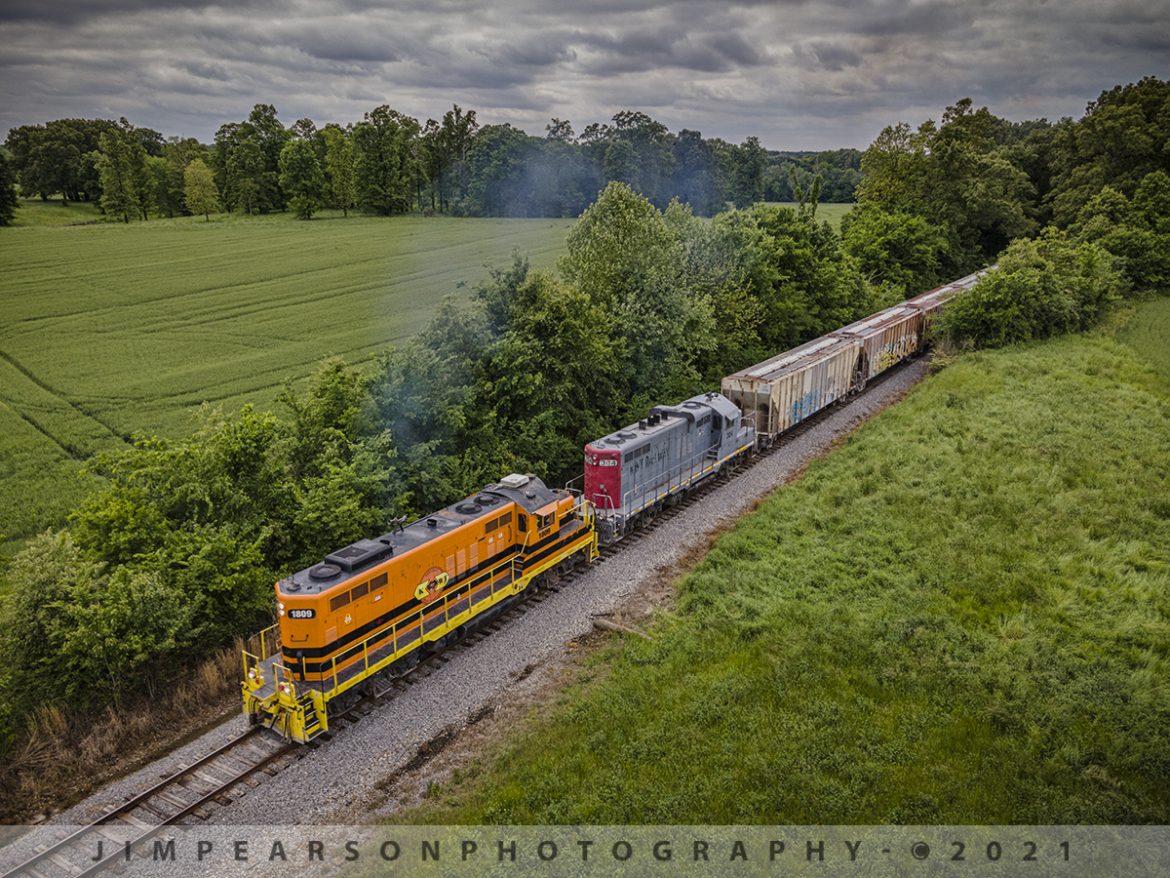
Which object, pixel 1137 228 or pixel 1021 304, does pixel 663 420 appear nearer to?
pixel 1021 304

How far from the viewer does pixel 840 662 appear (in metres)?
18.0

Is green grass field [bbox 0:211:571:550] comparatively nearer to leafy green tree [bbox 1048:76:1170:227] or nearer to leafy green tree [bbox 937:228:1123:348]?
leafy green tree [bbox 937:228:1123:348]

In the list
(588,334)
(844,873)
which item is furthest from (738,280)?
(844,873)

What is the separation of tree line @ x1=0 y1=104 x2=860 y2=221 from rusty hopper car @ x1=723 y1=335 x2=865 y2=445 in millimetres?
53653

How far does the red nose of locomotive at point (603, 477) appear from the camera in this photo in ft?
84.6

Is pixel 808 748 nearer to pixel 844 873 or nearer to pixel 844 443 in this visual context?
pixel 844 873

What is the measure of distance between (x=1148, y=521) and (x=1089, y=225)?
61.0 metres

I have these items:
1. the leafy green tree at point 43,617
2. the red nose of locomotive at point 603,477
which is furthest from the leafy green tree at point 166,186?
the leafy green tree at point 43,617

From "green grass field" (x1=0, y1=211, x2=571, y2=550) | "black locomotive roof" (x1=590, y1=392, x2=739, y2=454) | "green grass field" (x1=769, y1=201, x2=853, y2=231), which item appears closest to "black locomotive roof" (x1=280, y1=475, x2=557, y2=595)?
"black locomotive roof" (x1=590, y1=392, x2=739, y2=454)

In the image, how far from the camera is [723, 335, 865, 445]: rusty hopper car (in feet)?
112

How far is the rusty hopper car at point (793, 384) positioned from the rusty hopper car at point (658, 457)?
134cm

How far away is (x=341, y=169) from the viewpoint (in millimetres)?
79812

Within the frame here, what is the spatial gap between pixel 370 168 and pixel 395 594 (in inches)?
2744

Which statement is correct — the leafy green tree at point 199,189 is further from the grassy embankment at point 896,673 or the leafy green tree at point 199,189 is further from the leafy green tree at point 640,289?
the grassy embankment at point 896,673
